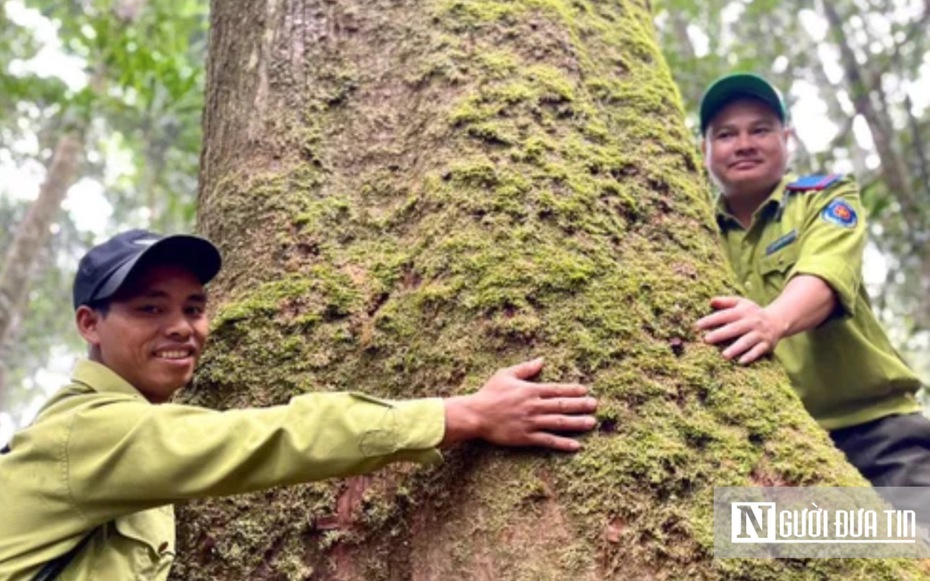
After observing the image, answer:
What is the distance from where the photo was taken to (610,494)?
1.92 m

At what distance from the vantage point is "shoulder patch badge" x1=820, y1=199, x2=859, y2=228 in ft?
10.2

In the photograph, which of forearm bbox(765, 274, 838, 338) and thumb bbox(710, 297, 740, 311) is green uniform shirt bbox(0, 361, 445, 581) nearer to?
thumb bbox(710, 297, 740, 311)

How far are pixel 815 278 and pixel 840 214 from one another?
430 millimetres

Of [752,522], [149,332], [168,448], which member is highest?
[149,332]

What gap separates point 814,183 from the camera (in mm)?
3396

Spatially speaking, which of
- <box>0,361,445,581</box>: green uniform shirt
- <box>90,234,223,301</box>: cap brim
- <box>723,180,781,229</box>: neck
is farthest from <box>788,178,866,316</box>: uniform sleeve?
<box>90,234,223,301</box>: cap brim

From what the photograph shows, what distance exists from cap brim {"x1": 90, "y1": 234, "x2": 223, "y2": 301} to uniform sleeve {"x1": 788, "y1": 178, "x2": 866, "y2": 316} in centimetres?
188

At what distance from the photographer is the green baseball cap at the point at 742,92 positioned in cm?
365

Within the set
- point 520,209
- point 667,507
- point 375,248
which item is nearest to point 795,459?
point 667,507

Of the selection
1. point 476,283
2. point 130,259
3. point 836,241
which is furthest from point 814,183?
point 130,259

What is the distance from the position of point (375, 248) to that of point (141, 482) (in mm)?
1043

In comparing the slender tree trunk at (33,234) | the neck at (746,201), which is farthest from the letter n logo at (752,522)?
the slender tree trunk at (33,234)

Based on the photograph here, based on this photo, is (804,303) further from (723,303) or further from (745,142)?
(745,142)

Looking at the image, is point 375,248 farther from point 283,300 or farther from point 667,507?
point 667,507
